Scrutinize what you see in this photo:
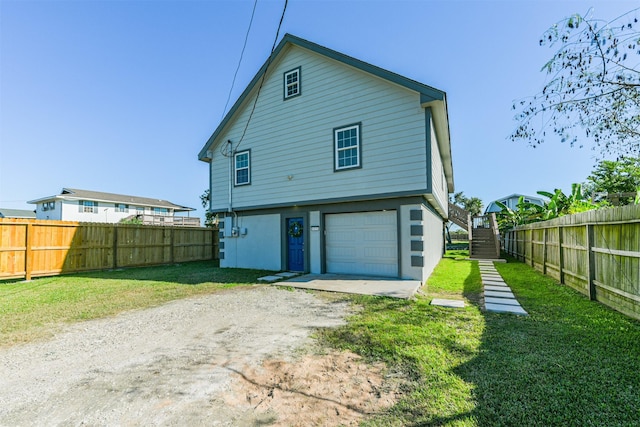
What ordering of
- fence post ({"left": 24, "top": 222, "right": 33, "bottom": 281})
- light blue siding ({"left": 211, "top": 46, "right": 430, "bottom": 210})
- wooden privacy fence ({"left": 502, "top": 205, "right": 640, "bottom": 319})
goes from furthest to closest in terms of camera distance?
fence post ({"left": 24, "top": 222, "right": 33, "bottom": 281}) → light blue siding ({"left": 211, "top": 46, "right": 430, "bottom": 210}) → wooden privacy fence ({"left": 502, "top": 205, "right": 640, "bottom": 319})

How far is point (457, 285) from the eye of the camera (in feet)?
27.5

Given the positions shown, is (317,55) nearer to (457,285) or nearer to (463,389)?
(457,285)

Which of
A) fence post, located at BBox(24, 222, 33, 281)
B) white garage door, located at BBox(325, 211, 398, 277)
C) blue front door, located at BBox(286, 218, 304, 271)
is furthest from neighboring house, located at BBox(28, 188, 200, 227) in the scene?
white garage door, located at BBox(325, 211, 398, 277)

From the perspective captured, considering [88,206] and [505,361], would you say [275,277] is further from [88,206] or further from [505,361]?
[88,206]

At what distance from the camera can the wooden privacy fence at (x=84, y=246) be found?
9.35m

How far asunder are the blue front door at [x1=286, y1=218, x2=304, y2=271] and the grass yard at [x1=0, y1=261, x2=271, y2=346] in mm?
1181

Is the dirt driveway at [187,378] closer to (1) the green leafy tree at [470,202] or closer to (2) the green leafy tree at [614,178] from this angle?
(2) the green leafy tree at [614,178]

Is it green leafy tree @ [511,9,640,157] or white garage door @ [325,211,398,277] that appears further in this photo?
white garage door @ [325,211,398,277]

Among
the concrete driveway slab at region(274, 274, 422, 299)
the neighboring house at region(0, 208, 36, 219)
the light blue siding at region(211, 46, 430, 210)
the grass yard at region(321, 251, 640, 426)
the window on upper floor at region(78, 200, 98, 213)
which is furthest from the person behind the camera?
the neighboring house at region(0, 208, 36, 219)

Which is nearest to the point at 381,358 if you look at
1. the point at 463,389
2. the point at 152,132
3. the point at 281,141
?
the point at 463,389

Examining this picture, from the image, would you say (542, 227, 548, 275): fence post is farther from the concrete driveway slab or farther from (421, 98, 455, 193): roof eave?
the concrete driveway slab

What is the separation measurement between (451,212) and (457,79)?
13201 millimetres

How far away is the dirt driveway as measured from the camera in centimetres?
237

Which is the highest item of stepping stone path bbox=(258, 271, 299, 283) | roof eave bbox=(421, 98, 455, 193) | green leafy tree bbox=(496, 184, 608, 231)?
roof eave bbox=(421, 98, 455, 193)
